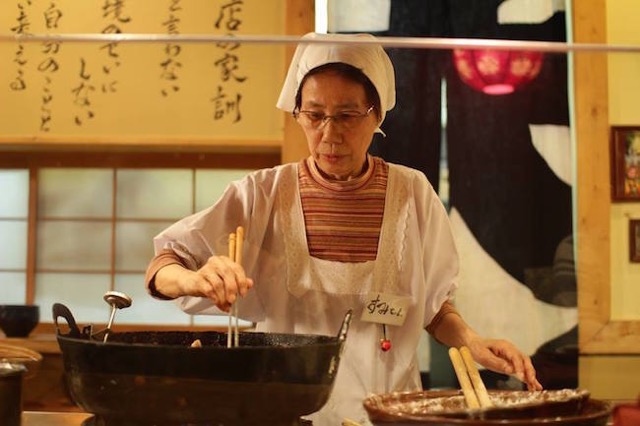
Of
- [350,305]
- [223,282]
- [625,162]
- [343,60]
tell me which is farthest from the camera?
[625,162]

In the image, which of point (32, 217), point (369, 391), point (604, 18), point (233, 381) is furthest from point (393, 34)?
point (233, 381)

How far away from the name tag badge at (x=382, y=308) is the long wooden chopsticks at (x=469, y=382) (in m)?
0.47

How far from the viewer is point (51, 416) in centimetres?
182

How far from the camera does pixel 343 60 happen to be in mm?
1863

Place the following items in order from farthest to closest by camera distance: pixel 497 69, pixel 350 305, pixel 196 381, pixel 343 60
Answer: pixel 497 69, pixel 350 305, pixel 343 60, pixel 196 381

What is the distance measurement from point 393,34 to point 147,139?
919 millimetres

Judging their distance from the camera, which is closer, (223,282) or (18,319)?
(223,282)

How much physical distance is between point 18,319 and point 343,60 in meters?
2.07

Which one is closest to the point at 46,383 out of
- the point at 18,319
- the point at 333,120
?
the point at 18,319

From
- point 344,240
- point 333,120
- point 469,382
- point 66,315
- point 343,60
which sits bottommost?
point 469,382

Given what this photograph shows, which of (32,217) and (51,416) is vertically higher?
(32,217)

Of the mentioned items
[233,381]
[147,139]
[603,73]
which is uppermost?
[603,73]

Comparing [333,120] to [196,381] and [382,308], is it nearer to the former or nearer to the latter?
[382,308]

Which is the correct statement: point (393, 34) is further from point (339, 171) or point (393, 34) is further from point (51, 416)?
point (51, 416)
